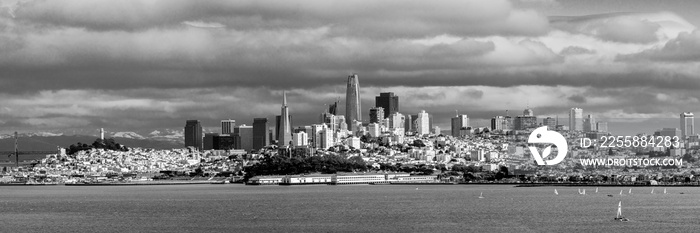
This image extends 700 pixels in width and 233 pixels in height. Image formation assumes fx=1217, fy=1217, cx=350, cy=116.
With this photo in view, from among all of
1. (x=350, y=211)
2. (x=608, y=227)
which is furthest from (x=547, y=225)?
(x=350, y=211)

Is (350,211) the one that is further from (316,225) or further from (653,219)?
(653,219)

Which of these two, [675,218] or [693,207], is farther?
[693,207]

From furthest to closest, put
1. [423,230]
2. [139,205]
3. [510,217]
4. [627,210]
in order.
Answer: [139,205]
[627,210]
[510,217]
[423,230]

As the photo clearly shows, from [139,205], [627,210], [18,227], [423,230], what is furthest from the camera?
[139,205]

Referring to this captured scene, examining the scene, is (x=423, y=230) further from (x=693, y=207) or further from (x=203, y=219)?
(x=693, y=207)

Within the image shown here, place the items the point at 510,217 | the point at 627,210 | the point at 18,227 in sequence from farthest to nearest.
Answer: the point at 627,210 → the point at 510,217 → the point at 18,227

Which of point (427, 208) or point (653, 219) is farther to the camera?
point (427, 208)

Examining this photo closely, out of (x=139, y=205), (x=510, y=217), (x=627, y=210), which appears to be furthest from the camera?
(x=139, y=205)

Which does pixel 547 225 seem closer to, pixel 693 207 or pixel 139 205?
pixel 693 207

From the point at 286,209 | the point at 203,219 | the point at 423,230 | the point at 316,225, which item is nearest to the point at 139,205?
the point at 286,209
